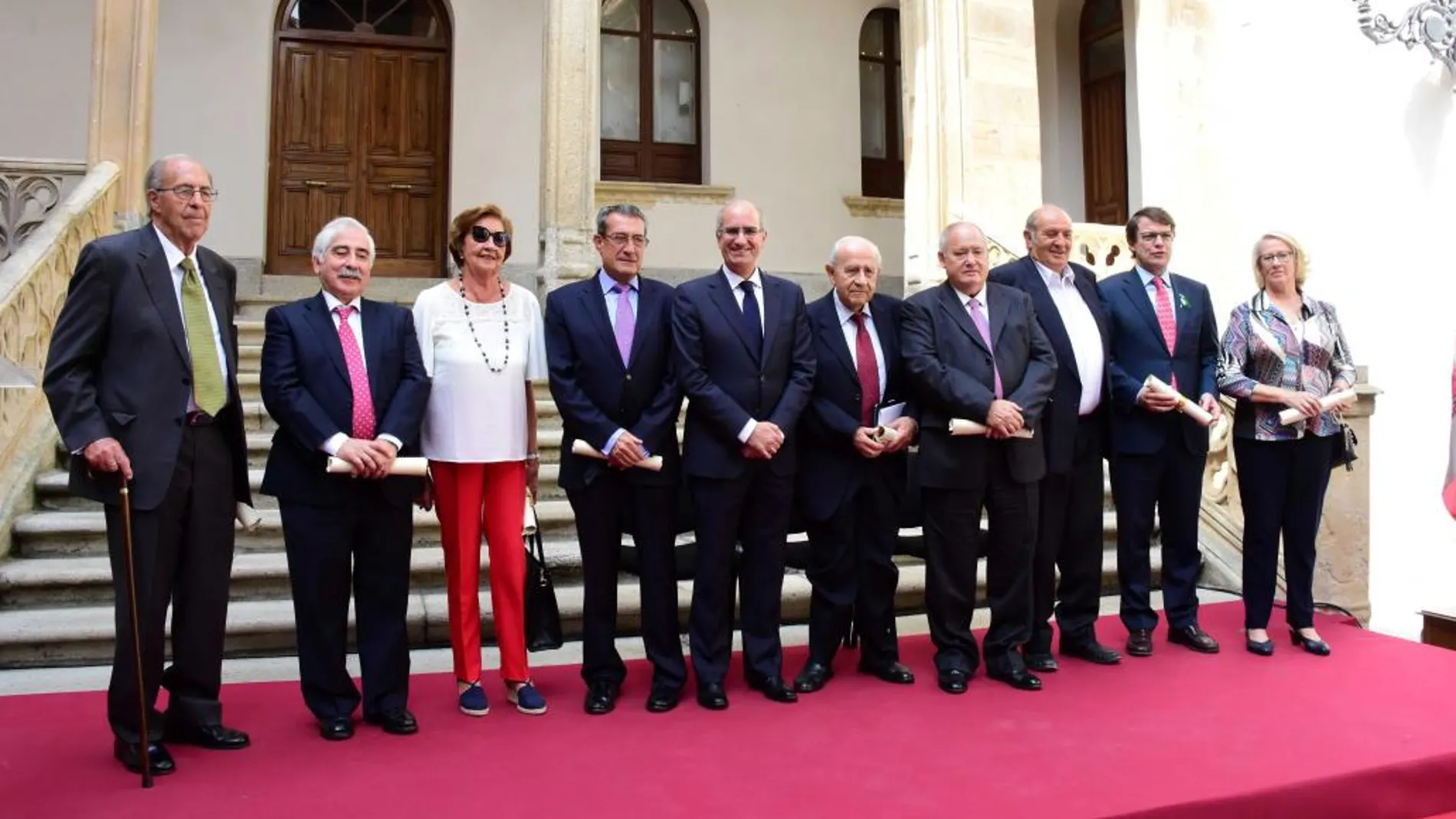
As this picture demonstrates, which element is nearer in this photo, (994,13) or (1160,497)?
(1160,497)

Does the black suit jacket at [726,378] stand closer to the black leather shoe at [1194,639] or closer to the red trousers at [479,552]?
the red trousers at [479,552]

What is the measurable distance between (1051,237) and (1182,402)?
0.86 m

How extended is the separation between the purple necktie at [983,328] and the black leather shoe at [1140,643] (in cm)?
128

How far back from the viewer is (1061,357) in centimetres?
421

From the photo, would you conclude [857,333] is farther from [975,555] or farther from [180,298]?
[180,298]

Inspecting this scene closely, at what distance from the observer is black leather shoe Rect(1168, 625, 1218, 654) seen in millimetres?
4367

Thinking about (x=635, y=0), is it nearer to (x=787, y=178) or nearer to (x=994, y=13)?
(x=787, y=178)

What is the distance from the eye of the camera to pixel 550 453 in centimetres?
601

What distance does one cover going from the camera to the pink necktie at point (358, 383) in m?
3.37

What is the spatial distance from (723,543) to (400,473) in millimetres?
1144

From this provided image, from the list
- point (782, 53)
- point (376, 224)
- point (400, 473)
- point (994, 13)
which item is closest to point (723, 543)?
point (400, 473)

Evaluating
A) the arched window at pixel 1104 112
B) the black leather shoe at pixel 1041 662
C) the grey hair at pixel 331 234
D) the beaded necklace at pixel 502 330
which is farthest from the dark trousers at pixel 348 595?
the arched window at pixel 1104 112

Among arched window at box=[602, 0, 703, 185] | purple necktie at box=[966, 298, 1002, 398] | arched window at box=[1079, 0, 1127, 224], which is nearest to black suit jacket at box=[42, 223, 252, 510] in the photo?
purple necktie at box=[966, 298, 1002, 398]

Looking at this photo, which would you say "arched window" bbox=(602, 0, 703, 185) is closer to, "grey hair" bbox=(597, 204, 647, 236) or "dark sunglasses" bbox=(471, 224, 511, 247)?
"grey hair" bbox=(597, 204, 647, 236)
